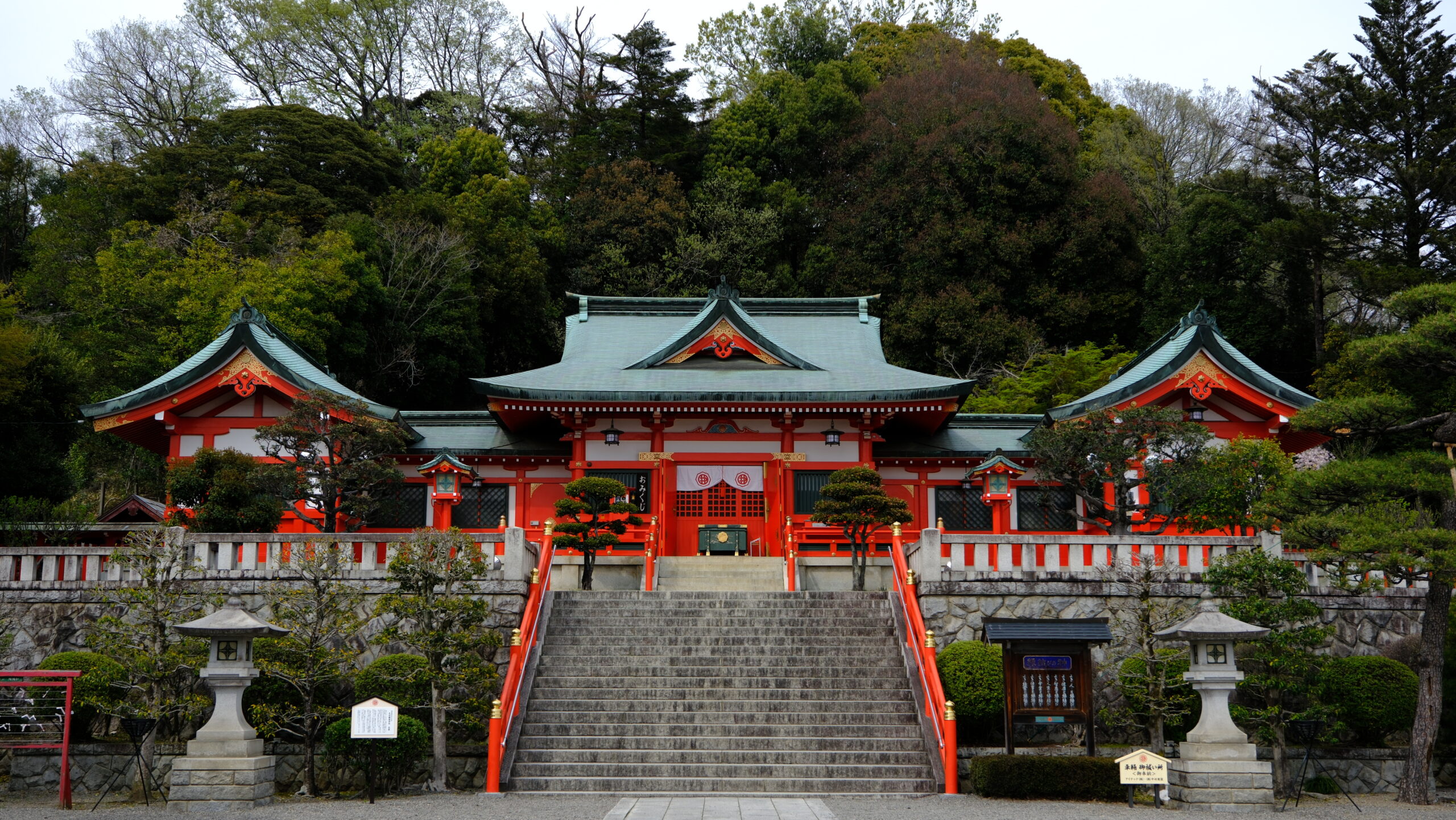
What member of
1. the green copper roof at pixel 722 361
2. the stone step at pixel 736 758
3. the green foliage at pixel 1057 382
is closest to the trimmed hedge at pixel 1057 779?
the stone step at pixel 736 758

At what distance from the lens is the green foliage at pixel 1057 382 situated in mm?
31062

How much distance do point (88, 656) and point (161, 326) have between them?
17.8 metres

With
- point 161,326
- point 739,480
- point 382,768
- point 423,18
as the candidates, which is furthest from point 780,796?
point 423,18

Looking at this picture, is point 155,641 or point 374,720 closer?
point 374,720

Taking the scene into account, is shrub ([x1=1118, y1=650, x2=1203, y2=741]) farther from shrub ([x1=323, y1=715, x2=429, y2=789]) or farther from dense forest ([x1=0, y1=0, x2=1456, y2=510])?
dense forest ([x1=0, y1=0, x2=1456, y2=510])

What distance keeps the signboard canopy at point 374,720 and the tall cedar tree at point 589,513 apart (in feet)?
17.8

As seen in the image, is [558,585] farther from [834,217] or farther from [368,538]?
[834,217]

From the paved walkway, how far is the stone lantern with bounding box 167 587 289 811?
4.37 m

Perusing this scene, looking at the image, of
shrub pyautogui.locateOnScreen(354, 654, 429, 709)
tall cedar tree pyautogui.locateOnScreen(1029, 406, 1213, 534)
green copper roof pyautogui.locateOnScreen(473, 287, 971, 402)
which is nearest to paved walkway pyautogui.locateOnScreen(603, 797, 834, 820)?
shrub pyautogui.locateOnScreen(354, 654, 429, 709)

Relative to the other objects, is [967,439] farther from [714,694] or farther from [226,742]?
[226,742]

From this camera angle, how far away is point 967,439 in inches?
973

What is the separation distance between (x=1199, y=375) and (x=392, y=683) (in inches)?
671

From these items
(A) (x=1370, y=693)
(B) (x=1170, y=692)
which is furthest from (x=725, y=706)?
(A) (x=1370, y=693)

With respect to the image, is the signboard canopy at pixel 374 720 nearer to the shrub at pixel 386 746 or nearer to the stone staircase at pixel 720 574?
the shrub at pixel 386 746
